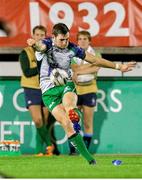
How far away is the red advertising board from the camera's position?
16.2 meters

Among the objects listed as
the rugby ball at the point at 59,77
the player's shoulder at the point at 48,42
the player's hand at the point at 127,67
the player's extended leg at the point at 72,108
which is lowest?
the player's extended leg at the point at 72,108

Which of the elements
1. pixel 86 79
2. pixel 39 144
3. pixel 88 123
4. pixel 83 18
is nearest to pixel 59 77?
pixel 86 79

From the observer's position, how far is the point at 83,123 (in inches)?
625

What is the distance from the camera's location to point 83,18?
16297mm

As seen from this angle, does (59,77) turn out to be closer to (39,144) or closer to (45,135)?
(45,135)

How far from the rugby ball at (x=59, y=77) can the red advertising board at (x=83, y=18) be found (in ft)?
11.5

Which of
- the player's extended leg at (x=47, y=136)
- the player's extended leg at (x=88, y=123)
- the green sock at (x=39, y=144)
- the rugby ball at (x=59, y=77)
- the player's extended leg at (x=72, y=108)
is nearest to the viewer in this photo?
the player's extended leg at (x=72, y=108)

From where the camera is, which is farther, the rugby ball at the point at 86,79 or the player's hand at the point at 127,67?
the rugby ball at the point at 86,79

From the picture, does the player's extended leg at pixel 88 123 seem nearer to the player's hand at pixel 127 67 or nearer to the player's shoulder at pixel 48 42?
the player's shoulder at pixel 48 42

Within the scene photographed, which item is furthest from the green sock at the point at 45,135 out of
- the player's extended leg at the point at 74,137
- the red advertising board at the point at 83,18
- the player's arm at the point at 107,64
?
the player's extended leg at the point at 74,137

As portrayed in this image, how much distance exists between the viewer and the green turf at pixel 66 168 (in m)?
10.3

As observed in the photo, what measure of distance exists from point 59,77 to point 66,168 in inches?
70.2

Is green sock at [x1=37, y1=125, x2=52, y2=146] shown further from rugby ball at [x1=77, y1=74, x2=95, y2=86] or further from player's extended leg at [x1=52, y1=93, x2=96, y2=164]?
player's extended leg at [x1=52, y1=93, x2=96, y2=164]

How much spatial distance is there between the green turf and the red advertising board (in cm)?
298
